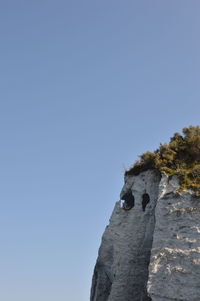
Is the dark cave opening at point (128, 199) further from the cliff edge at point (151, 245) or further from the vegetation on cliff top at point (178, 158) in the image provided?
the vegetation on cliff top at point (178, 158)

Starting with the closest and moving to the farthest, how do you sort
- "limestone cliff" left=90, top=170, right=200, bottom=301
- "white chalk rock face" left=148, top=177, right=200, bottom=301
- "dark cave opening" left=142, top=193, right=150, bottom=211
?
"white chalk rock face" left=148, top=177, right=200, bottom=301 < "limestone cliff" left=90, top=170, right=200, bottom=301 < "dark cave opening" left=142, top=193, right=150, bottom=211

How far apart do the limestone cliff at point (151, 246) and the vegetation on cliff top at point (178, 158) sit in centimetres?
67

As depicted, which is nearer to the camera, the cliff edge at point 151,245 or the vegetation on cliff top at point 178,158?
the cliff edge at point 151,245

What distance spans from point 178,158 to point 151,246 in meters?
7.40

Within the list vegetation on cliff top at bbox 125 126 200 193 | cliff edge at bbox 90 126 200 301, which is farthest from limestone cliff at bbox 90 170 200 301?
vegetation on cliff top at bbox 125 126 200 193

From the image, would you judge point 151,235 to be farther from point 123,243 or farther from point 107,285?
point 107,285

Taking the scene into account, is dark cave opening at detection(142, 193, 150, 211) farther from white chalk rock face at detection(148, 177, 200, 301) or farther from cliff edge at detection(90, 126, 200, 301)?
white chalk rock face at detection(148, 177, 200, 301)

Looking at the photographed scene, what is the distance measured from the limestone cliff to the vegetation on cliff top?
669 millimetres

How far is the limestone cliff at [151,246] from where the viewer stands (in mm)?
23359

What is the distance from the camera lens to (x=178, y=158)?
30.6m

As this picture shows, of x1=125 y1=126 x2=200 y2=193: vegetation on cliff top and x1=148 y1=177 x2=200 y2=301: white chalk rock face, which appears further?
x1=125 y1=126 x2=200 y2=193: vegetation on cliff top

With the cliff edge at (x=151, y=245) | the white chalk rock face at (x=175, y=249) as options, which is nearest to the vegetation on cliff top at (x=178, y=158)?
the cliff edge at (x=151, y=245)

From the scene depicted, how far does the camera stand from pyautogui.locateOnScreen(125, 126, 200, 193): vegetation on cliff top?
28.4 m

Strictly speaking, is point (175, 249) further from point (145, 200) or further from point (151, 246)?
point (145, 200)
